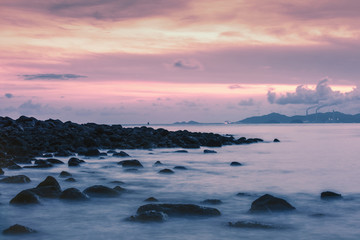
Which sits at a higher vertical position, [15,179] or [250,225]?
[15,179]

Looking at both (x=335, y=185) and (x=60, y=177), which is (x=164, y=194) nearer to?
(x=60, y=177)

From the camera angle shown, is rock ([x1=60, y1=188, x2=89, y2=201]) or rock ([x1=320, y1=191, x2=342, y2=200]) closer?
rock ([x1=60, y1=188, x2=89, y2=201])

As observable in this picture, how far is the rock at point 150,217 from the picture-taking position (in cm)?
748

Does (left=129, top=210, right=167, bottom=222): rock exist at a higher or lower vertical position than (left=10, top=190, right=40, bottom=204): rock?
lower

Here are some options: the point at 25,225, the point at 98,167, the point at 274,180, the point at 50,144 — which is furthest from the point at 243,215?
the point at 50,144

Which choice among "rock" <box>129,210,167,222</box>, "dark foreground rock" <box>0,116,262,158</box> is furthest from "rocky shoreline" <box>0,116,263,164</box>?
"rock" <box>129,210,167,222</box>

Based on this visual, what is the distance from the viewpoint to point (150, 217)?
7523 mm

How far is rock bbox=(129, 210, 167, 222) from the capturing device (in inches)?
295

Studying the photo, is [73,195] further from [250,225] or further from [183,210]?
[250,225]

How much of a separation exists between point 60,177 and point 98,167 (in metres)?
3.43

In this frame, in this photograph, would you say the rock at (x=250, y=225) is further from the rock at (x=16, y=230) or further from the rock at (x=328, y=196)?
the rock at (x=328, y=196)

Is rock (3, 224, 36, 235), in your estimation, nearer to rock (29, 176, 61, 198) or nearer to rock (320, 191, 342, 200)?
rock (29, 176, 61, 198)

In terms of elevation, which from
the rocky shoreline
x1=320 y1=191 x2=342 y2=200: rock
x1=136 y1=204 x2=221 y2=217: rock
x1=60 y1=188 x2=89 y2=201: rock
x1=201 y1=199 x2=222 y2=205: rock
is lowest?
x1=320 y1=191 x2=342 y2=200: rock

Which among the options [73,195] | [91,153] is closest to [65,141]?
[91,153]
